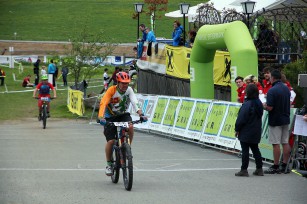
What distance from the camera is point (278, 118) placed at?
13.5 meters

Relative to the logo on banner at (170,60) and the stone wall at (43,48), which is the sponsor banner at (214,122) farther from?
the stone wall at (43,48)

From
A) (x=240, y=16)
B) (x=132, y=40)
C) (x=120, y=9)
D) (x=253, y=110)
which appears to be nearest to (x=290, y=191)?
(x=253, y=110)

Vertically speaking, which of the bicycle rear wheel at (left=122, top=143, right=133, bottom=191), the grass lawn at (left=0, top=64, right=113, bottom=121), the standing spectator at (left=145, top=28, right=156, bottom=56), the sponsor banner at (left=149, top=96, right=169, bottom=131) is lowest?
the grass lawn at (left=0, top=64, right=113, bottom=121)

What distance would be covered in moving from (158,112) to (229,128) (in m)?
5.76

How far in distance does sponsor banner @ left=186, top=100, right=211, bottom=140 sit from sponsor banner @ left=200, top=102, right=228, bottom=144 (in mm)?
278

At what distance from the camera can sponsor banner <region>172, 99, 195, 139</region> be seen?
65.9 feet

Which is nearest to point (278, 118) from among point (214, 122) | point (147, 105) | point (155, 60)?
point (214, 122)

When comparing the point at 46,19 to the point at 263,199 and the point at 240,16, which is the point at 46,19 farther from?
the point at 263,199

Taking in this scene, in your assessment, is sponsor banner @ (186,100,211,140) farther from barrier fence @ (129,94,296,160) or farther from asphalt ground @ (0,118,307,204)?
asphalt ground @ (0,118,307,204)

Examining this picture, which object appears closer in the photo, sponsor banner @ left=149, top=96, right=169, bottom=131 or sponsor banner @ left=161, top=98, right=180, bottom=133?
sponsor banner @ left=161, top=98, right=180, bottom=133

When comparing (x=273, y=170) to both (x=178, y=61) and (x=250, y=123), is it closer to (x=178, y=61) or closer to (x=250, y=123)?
(x=250, y=123)

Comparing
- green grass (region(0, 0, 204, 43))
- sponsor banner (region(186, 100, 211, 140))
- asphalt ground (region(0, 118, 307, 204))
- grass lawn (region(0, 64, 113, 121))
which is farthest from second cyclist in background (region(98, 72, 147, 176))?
green grass (region(0, 0, 204, 43))

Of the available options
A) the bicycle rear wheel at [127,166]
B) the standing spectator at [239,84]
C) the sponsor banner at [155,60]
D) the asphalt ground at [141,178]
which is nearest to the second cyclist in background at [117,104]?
the bicycle rear wheel at [127,166]

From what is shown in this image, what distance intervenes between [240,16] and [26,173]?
1180cm
